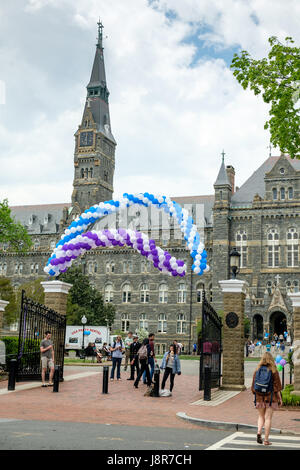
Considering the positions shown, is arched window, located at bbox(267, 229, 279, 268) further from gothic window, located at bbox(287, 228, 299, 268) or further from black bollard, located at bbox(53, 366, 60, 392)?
black bollard, located at bbox(53, 366, 60, 392)

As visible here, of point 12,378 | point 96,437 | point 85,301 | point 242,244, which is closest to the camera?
point 96,437

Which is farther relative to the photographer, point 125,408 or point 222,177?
point 222,177

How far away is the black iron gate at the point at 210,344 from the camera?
57.8ft

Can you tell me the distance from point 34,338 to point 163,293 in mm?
49318

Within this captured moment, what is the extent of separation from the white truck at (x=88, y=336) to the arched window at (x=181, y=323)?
74.0ft

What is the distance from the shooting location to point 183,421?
12305 millimetres

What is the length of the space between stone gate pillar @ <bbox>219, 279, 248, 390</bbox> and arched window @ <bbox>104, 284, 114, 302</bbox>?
52976 mm

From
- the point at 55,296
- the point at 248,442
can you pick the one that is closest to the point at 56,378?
the point at 55,296

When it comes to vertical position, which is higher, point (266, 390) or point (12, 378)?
point (266, 390)

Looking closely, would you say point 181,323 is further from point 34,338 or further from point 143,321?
point 34,338

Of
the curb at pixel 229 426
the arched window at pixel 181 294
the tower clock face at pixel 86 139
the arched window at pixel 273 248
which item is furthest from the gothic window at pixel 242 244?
the curb at pixel 229 426

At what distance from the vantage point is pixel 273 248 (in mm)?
59219

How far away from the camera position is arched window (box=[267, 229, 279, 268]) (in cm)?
5894

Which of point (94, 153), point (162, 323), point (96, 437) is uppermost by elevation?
point (94, 153)
